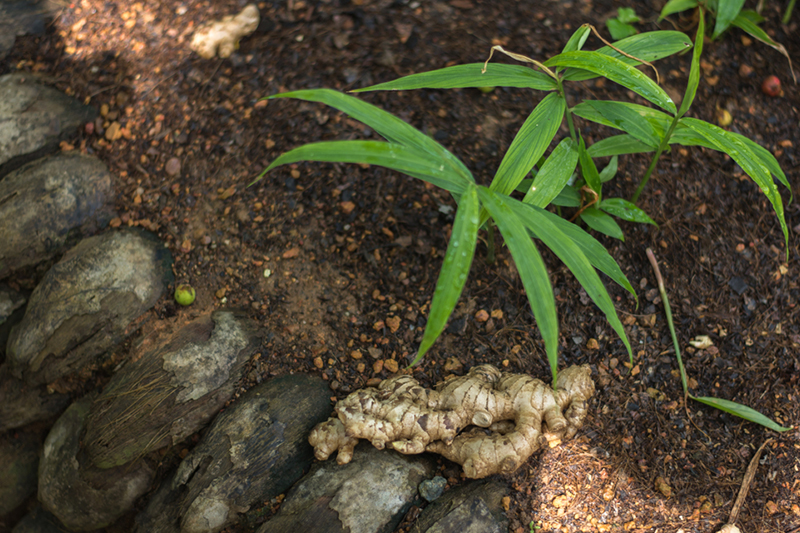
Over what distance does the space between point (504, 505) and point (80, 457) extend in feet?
5.16

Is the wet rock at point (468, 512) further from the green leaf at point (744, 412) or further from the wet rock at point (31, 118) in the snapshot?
the wet rock at point (31, 118)

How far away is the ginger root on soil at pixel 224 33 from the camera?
2355mm

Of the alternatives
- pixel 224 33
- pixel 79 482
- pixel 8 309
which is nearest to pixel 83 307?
pixel 8 309

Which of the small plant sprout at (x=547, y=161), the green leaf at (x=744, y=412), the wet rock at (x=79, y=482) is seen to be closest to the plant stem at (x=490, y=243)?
the small plant sprout at (x=547, y=161)

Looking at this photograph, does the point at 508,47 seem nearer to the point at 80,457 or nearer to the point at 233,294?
the point at 233,294

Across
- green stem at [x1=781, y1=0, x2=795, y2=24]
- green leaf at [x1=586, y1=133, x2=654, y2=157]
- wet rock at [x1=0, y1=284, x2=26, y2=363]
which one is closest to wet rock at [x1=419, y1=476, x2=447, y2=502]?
green leaf at [x1=586, y1=133, x2=654, y2=157]

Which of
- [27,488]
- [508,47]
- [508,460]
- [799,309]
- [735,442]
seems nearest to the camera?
[508,460]

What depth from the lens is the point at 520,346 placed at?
6.16ft

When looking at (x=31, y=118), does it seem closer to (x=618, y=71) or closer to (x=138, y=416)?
(x=138, y=416)

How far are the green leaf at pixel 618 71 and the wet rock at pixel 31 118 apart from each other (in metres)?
2.14

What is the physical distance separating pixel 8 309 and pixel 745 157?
9.31ft

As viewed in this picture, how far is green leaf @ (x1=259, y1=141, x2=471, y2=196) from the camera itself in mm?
1222

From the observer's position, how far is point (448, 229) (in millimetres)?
2037

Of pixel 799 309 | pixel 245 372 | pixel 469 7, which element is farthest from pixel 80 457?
pixel 799 309
